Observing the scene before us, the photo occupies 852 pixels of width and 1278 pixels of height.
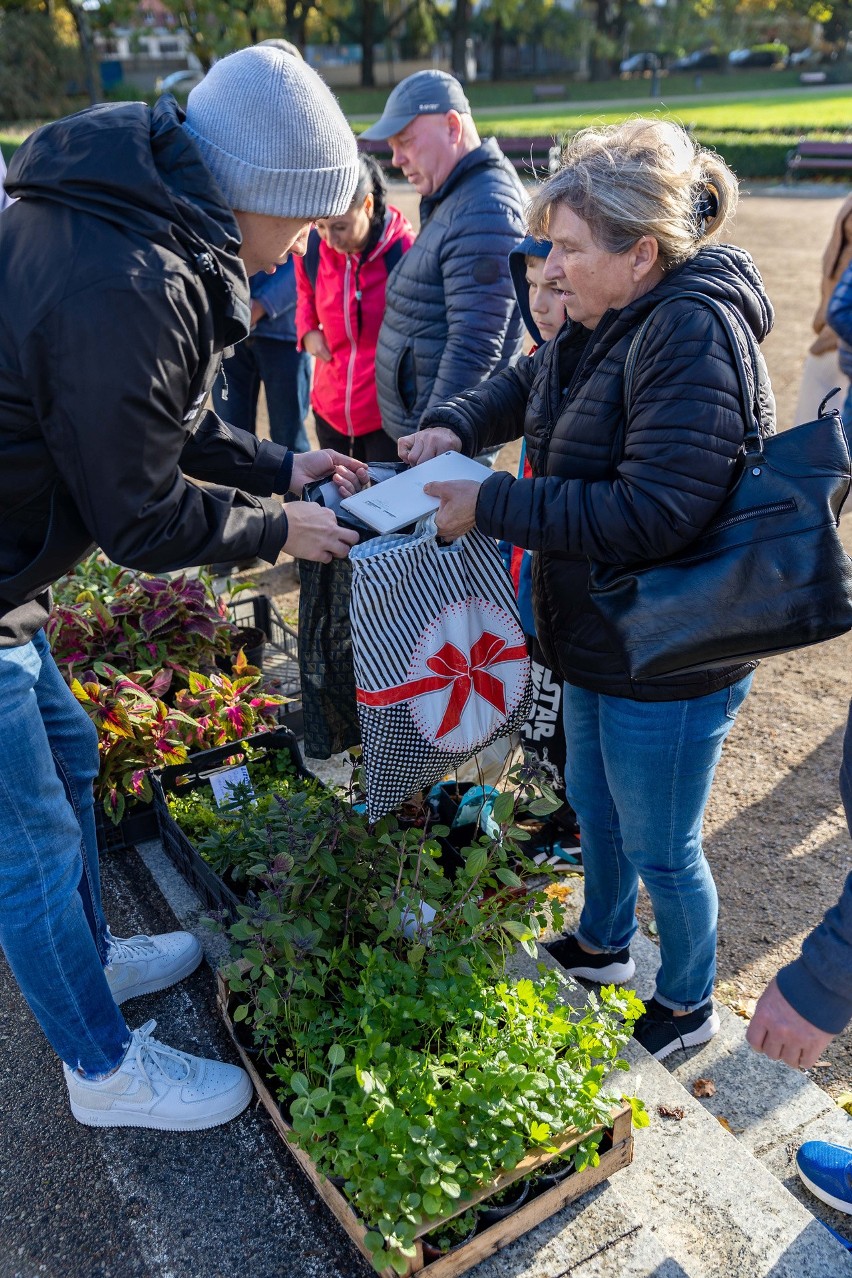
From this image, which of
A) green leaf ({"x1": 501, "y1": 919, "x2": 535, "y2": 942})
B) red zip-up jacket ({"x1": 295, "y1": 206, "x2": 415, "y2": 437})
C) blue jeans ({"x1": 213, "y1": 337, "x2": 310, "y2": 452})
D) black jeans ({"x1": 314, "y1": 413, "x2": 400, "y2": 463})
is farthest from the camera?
blue jeans ({"x1": 213, "y1": 337, "x2": 310, "y2": 452})

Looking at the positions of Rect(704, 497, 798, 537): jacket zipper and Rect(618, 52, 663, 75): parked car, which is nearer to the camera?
Rect(704, 497, 798, 537): jacket zipper

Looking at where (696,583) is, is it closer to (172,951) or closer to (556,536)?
(556,536)

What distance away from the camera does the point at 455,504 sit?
2.15 m

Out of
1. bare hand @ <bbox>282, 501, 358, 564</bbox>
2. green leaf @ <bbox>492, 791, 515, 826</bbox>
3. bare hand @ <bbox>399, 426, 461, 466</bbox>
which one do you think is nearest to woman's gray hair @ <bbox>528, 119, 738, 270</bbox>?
bare hand @ <bbox>399, 426, 461, 466</bbox>

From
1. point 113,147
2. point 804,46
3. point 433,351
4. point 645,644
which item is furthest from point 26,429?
point 804,46

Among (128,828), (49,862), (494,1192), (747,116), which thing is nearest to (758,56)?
(747,116)

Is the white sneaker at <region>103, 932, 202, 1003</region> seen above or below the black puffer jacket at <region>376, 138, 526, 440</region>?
below

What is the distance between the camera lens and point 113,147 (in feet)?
5.47

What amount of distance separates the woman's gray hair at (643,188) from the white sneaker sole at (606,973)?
1813 mm

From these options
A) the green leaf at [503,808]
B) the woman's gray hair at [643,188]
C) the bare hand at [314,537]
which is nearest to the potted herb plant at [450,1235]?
the green leaf at [503,808]

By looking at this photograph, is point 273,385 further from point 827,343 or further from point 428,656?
point 428,656

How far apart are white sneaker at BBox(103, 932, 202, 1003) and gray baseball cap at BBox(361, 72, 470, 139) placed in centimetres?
264

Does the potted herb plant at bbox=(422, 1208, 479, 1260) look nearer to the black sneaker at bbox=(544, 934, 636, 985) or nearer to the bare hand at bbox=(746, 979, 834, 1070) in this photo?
the bare hand at bbox=(746, 979, 834, 1070)

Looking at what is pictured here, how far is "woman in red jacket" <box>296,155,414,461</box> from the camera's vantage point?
3.93 m
